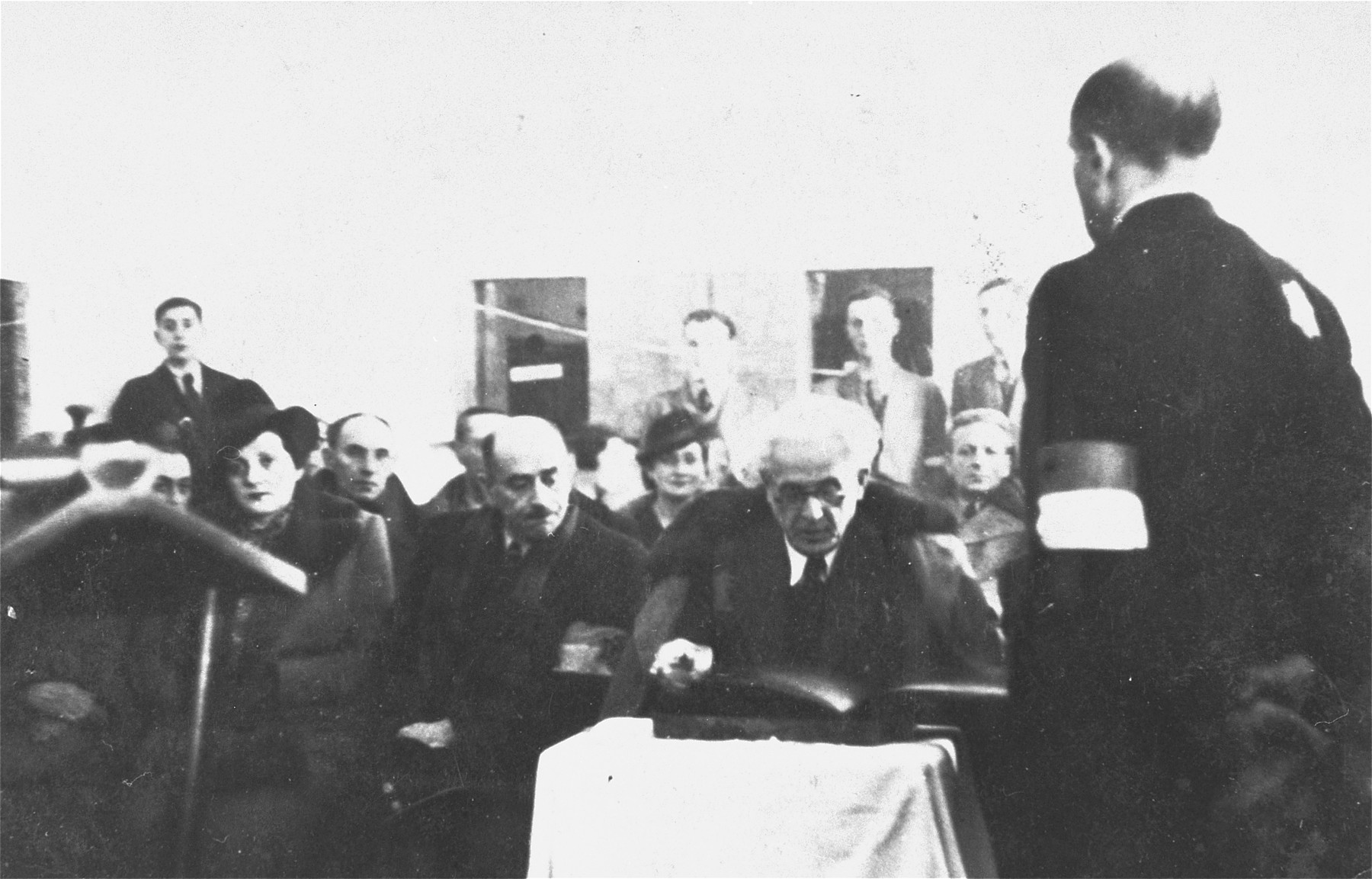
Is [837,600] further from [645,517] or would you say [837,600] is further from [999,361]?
[999,361]

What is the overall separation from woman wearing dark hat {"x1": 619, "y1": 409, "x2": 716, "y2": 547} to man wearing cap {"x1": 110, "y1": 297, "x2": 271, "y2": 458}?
1.02m

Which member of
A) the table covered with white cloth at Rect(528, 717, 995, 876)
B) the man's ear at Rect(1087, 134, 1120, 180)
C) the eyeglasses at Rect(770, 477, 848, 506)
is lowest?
the table covered with white cloth at Rect(528, 717, 995, 876)

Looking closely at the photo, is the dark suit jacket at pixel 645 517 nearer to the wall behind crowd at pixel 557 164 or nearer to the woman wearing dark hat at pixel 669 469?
the woman wearing dark hat at pixel 669 469

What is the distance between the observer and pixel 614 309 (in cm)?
339

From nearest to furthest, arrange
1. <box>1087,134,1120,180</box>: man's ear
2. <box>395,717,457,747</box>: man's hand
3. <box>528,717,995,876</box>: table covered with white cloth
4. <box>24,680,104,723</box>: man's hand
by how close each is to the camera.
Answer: <box>528,717,995,876</box>: table covered with white cloth → <box>1087,134,1120,180</box>: man's ear → <box>395,717,457,747</box>: man's hand → <box>24,680,104,723</box>: man's hand

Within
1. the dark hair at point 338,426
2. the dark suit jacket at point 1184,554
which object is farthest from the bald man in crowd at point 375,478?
the dark suit jacket at point 1184,554

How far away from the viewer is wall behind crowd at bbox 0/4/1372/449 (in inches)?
130

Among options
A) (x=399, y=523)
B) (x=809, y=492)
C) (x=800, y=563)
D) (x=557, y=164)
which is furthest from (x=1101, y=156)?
(x=399, y=523)

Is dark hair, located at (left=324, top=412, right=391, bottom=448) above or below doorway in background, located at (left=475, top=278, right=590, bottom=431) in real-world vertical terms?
below

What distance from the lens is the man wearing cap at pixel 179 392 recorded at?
3.49 meters

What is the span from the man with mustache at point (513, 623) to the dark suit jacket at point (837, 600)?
0.34 feet

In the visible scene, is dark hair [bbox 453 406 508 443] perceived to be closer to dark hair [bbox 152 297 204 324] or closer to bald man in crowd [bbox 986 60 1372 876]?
dark hair [bbox 152 297 204 324]

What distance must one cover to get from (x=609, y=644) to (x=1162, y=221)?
1.74 m

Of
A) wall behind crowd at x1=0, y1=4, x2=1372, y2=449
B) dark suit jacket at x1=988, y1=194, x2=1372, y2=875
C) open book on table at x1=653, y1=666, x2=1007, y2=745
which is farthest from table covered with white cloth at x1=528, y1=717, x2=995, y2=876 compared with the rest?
wall behind crowd at x1=0, y1=4, x2=1372, y2=449
